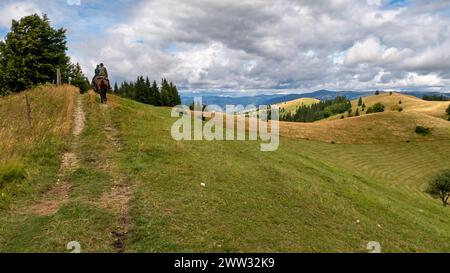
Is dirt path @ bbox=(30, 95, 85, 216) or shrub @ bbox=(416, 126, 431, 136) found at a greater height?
dirt path @ bbox=(30, 95, 85, 216)

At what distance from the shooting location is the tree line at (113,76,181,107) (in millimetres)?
122812

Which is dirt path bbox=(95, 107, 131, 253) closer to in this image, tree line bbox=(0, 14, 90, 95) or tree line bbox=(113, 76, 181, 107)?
tree line bbox=(0, 14, 90, 95)

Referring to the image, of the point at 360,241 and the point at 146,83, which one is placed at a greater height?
the point at 146,83

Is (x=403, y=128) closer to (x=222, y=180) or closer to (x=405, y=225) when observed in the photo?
Answer: (x=405, y=225)

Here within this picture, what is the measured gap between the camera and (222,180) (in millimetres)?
16438


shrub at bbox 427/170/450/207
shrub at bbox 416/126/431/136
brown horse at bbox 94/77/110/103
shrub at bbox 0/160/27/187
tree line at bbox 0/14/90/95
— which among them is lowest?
shrub at bbox 427/170/450/207

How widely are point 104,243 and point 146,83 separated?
122077 millimetres

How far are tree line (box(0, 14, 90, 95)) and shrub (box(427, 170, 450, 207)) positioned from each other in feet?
186

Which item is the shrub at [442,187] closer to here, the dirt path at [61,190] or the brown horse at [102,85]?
the brown horse at [102,85]

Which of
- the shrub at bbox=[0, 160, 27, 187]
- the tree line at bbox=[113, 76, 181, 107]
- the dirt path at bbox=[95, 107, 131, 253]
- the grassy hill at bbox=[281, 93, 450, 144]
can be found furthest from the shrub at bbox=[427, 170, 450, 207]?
the tree line at bbox=[113, 76, 181, 107]

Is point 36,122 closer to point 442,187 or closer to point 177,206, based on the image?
point 177,206

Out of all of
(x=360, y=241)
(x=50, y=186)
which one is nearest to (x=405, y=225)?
(x=360, y=241)

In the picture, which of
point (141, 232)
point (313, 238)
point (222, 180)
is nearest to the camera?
point (141, 232)

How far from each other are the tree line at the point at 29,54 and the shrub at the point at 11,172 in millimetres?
34194
